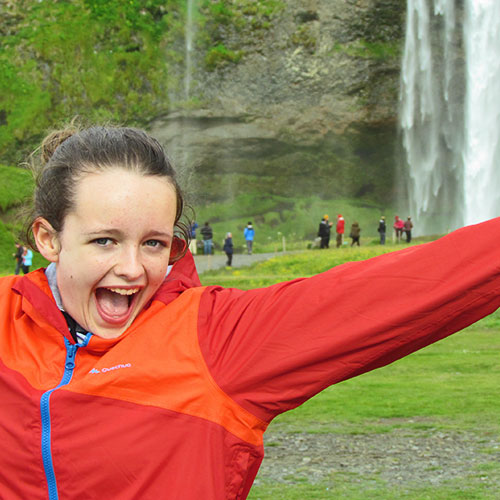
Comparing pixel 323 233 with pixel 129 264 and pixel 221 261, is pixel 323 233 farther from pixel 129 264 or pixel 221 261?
pixel 129 264

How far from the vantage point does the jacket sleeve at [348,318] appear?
1.75m

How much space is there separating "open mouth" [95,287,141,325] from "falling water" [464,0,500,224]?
4200 cm

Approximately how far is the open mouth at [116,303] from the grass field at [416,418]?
3.71 m

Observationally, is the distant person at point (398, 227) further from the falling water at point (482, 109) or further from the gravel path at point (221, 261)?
the gravel path at point (221, 261)

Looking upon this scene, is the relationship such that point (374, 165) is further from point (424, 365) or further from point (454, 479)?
point (454, 479)

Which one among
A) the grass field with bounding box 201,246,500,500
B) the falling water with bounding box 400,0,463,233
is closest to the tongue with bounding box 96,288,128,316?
the grass field with bounding box 201,246,500,500

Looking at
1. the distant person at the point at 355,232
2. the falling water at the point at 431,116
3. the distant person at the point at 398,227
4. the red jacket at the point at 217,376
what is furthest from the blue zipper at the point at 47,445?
the falling water at the point at 431,116

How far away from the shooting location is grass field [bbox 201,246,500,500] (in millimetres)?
5594

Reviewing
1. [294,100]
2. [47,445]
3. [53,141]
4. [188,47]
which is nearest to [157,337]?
[47,445]

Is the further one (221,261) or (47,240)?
(221,261)

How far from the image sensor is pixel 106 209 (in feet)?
6.68

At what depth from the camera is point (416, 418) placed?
7621 mm

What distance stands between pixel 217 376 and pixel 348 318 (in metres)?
0.34

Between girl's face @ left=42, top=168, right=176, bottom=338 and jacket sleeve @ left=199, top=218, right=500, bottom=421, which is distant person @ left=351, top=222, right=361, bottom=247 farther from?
jacket sleeve @ left=199, top=218, right=500, bottom=421
